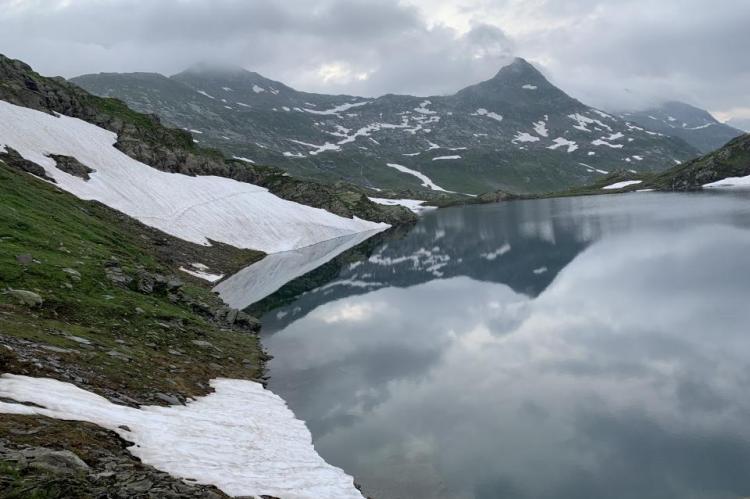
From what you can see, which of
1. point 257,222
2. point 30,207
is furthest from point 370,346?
point 257,222

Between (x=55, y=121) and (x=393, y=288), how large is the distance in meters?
68.5

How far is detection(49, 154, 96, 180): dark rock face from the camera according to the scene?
8144 cm

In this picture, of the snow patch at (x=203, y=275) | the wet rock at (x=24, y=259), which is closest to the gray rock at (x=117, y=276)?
the wet rock at (x=24, y=259)

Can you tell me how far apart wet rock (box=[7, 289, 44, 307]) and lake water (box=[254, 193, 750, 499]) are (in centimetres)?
1422

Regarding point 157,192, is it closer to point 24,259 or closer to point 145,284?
point 145,284

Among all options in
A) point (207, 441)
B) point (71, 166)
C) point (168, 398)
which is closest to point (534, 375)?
point (207, 441)

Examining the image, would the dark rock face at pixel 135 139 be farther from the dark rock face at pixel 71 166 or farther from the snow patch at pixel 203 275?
the snow patch at pixel 203 275

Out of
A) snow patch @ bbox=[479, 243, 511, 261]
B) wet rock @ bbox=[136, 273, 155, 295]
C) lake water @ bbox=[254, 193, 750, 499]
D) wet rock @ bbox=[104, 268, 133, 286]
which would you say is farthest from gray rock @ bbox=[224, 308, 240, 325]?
snow patch @ bbox=[479, 243, 511, 261]

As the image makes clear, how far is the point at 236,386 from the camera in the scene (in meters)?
31.3

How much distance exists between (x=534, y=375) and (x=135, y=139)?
98.9 metres

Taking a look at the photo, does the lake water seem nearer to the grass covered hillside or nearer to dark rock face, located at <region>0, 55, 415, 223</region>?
the grass covered hillside

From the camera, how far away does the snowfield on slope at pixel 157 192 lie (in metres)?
81.9

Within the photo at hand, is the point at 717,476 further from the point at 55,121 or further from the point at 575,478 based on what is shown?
the point at 55,121

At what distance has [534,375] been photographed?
34.3 meters
